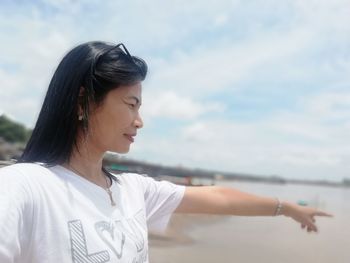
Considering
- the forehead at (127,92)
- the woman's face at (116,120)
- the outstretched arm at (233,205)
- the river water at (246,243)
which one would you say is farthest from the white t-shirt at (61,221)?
the river water at (246,243)

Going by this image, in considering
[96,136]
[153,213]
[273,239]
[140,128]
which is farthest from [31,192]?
[273,239]

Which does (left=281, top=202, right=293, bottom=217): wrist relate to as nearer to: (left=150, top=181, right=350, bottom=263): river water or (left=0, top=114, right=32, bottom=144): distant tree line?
(left=150, top=181, right=350, bottom=263): river water

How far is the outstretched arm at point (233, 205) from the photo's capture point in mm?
1828

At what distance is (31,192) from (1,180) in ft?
0.29

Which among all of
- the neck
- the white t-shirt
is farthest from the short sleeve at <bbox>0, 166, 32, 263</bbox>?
the neck

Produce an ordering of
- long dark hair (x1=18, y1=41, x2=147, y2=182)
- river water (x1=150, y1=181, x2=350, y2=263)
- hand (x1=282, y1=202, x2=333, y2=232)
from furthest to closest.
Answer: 1. river water (x1=150, y1=181, x2=350, y2=263)
2. hand (x1=282, y1=202, x2=333, y2=232)
3. long dark hair (x1=18, y1=41, x2=147, y2=182)

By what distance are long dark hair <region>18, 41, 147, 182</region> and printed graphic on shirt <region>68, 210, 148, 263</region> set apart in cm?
26

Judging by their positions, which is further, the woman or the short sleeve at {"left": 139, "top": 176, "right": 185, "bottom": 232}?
the short sleeve at {"left": 139, "top": 176, "right": 185, "bottom": 232}

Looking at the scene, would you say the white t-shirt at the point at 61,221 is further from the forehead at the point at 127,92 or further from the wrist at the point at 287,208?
the wrist at the point at 287,208

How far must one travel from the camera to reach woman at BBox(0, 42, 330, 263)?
1.09 metres

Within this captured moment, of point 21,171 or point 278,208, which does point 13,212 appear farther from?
point 278,208

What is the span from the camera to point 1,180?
106 centimetres

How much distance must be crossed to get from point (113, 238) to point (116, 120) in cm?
41

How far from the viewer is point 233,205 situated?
1894 mm
